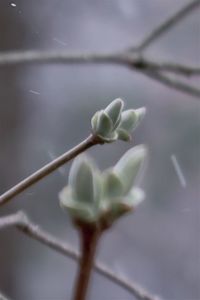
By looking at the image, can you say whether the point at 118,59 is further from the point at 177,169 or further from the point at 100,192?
the point at 177,169

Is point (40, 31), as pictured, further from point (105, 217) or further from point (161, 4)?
point (105, 217)

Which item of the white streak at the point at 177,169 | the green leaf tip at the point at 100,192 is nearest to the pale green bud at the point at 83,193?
the green leaf tip at the point at 100,192

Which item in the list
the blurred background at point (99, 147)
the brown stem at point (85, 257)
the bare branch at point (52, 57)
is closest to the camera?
the brown stem at point (85, 257)

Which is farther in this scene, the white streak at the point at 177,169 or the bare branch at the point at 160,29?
the white streak at the point at 177,169

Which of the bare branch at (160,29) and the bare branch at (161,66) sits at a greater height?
the bare branch at (160,29)

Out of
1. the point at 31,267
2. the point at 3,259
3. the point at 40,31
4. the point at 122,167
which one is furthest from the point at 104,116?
the point at 31,267

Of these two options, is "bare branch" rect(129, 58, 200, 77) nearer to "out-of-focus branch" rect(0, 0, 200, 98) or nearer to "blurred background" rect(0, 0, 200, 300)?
"out-of-focus branch" rect(0, 0, 200, 98)

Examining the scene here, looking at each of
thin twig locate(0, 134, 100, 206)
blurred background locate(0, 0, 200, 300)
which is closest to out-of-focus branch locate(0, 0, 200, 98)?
thin twig locate(0, 134, 100, 206)

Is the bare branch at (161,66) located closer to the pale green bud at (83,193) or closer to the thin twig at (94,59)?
the thin twig at (94,59)
